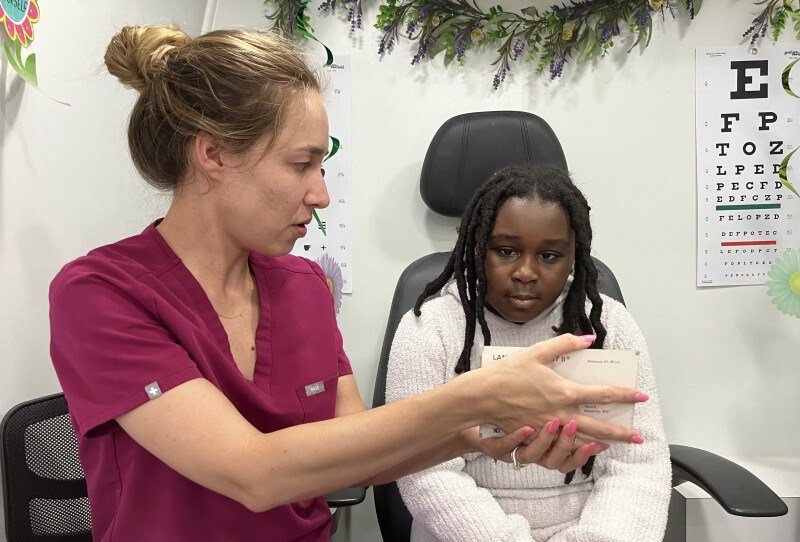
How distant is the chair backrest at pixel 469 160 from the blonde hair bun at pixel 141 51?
81cm

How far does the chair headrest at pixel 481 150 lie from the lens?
1.72m

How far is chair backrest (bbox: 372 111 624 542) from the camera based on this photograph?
1.72 m

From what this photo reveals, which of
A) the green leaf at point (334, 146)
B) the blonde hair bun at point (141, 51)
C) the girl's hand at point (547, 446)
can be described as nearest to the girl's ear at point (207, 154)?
the blonde hair bun at point (141, 51)

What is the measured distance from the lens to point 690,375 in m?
2.09

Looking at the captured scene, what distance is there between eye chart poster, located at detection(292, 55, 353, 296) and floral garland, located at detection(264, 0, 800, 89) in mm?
164

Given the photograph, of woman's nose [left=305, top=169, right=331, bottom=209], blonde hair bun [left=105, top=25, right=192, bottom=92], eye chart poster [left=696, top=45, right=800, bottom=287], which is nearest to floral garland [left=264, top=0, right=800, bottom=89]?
eye chart poster [left=696, top=45, right=800, bottom=287]

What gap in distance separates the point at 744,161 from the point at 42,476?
1.90 meters

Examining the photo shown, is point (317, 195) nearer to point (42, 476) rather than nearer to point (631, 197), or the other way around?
point (42, 476)

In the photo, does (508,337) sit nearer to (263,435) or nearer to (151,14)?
(263,435)

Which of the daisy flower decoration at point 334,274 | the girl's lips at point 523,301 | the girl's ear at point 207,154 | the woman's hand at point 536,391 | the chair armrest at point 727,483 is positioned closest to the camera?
the woman's hand at point 536,391

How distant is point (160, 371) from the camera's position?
0.88 m

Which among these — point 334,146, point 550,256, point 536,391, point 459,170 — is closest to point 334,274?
point 334,146

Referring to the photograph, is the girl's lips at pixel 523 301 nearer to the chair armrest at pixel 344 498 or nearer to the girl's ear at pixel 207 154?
the chair armrest at pixel 344 498

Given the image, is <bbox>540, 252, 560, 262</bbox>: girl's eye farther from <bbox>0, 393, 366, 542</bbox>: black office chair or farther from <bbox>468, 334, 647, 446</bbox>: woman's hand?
<bbox>0, 393, 366, 542</bbox>: black office chair
